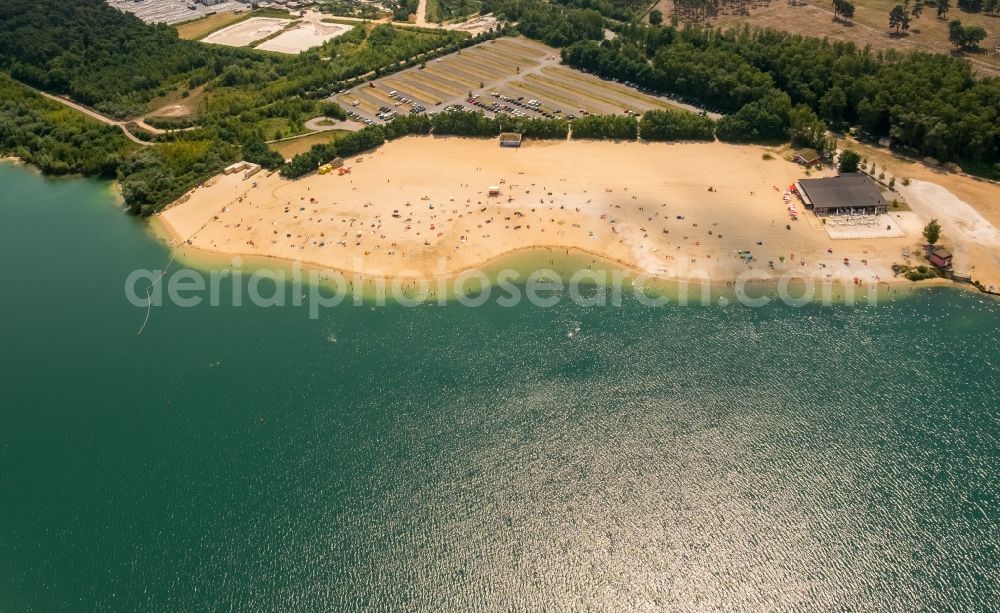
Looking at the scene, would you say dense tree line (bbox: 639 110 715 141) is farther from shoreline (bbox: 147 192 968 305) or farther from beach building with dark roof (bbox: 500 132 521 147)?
shoreline (bbox: 147 192 968 305)

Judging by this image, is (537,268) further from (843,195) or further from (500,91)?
(500,91)

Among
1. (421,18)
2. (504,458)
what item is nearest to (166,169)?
(504,458)

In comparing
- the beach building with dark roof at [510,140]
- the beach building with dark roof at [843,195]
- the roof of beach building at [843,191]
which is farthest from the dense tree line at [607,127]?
the beach building with dark roof at [843,195]

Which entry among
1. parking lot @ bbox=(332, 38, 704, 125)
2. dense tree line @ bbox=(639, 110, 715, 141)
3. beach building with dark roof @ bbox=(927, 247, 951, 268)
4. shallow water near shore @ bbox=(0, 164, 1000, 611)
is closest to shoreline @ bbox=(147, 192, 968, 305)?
beach building with dark roof @ bbox=(927, 247, 951, 268)

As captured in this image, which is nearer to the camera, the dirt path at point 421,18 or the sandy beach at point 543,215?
the sandy beach at point 543,215

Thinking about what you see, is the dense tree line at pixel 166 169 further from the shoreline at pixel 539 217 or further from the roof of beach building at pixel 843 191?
the roof of beach building at pixel 843 191
